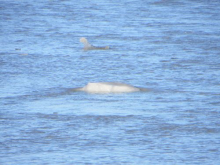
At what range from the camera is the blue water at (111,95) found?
21.5 feet

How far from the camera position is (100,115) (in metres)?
7.82

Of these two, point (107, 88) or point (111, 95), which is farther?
point (107, 88)

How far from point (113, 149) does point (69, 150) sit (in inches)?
15.9

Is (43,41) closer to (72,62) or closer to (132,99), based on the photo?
(72,62)

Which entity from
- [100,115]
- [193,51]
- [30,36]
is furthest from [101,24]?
[100,115]

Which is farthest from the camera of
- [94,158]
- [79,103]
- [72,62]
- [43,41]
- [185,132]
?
[43,41]

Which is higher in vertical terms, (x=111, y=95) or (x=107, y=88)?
(x=107, y=88)

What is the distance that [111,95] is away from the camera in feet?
28.9

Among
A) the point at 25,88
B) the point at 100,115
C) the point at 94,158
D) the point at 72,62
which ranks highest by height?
the point at 72,62

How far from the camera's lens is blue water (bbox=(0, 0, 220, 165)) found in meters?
6.55

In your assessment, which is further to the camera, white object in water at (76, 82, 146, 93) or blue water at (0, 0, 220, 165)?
white object in water at (76, 82, 146, 93)

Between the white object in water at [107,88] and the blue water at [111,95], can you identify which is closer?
the blue water at [111,95]

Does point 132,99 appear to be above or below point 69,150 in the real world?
above

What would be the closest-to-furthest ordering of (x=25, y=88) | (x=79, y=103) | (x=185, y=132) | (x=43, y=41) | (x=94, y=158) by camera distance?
(x=94, y=158) < (x=185, y=132) < (x=79, y=103) < (x=25, y=88) < (x=43, y=41)
